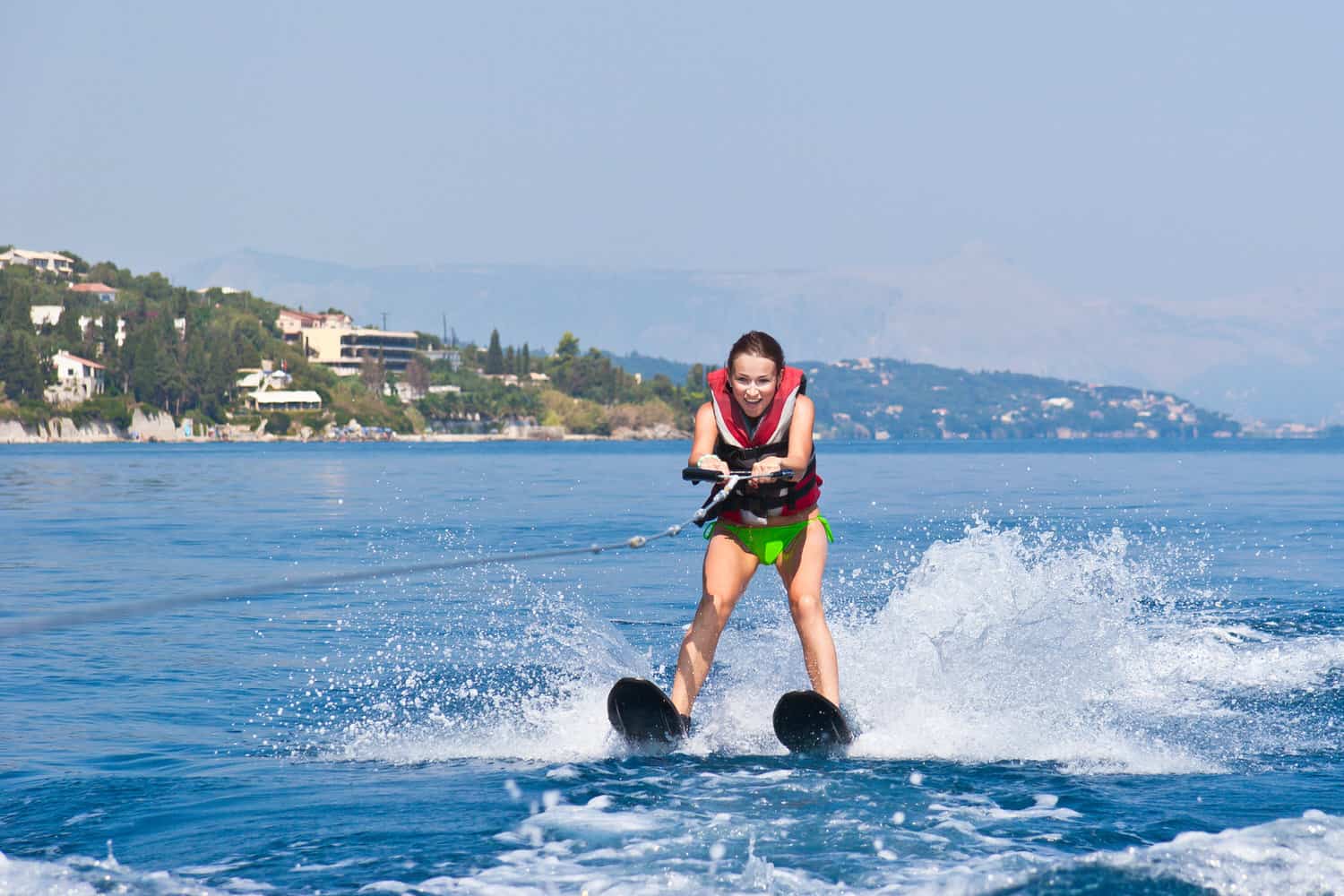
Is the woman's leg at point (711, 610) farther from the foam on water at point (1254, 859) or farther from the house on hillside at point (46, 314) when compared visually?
the house on hillside at point (46, 314)

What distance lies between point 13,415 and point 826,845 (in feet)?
458

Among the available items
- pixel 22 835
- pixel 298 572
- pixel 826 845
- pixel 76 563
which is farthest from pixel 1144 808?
pixel 76 563

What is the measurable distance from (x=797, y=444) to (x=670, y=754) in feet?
4.86

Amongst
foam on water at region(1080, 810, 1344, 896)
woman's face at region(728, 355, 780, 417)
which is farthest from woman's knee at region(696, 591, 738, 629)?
foam on water at region(1080, 810, 1344, 896)

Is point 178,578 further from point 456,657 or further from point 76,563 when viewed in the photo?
point 456,657

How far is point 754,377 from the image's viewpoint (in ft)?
20.8

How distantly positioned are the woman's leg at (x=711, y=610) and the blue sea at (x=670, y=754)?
0.30 m

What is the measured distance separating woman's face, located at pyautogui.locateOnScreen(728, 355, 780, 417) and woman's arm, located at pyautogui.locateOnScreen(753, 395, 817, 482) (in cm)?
15

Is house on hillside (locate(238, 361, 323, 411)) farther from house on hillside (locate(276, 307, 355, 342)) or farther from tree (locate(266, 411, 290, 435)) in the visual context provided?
house on hillside (locate(276, 307, 355, 342))

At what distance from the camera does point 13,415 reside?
428ft

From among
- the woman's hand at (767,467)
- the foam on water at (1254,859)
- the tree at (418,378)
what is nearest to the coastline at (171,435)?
the tree at (418,378)

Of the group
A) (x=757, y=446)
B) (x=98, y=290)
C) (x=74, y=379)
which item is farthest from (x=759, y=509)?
Result: (x=98, y=290)

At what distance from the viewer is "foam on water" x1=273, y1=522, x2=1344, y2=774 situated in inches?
254

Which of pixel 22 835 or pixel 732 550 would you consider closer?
pixel 22 835
